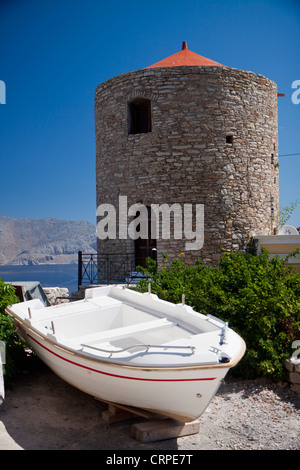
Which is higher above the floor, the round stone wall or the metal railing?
the round stone wall

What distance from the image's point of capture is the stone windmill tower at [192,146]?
32.9 feet

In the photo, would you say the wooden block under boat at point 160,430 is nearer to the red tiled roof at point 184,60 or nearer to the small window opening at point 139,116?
the small window opening at point 139,116

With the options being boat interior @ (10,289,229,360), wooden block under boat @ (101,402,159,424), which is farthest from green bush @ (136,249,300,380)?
wooden block under boat @ (101,402,159,424)

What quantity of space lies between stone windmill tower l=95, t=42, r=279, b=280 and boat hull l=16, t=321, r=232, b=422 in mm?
6886

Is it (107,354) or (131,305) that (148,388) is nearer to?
(107,354)

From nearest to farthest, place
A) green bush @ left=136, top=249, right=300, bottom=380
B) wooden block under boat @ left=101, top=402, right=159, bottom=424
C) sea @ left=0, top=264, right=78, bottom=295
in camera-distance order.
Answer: wooden block under boat @ left=101, top=402, right=159, bottom=424
green bush @ left=136, top=249, right=300, bottom=380
sea @ left=0, top=264, right=78, bottom=295

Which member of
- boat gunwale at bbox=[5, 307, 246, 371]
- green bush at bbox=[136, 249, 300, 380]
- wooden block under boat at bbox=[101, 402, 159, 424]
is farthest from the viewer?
green bush at bbox=[136, 249, 300, 380]

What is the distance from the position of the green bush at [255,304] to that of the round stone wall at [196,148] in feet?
13.7

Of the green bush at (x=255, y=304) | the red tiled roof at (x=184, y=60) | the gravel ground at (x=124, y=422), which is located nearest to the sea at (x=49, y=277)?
the red tiled roof at (x=184, y=60)

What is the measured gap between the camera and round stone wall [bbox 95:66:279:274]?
10023 millimetres

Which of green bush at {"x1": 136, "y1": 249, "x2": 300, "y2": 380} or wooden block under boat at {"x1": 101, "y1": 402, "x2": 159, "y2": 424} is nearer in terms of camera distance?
wooden block under boat at {"x1": 101, "y1": 402, "x2": 159, "y2": 424}

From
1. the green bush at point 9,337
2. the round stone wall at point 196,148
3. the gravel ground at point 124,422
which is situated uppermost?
the round stone wall at point 196,148

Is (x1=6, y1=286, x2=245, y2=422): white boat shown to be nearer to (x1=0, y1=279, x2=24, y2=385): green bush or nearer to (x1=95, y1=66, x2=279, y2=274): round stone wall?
(x1=0, y1=279, x2=24, y2=385): green bush
